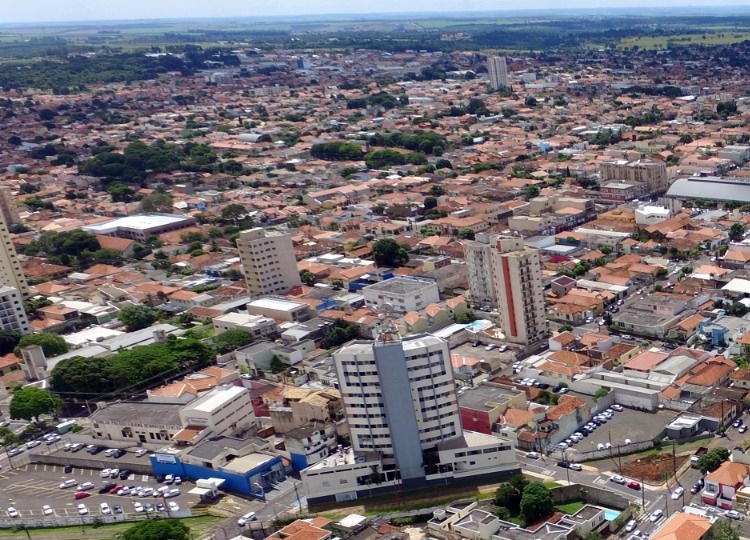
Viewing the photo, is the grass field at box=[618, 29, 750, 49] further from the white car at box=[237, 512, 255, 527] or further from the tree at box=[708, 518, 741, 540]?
the white car at box=[237, 512, 255, 527]

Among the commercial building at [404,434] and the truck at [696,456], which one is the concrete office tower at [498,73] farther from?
the commercial building at [404,434]

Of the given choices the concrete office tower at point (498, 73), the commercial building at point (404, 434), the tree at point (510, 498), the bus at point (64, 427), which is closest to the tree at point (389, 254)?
the bus at point (64, 427)

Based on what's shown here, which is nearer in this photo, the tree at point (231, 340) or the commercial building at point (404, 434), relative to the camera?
the commercial building at point (404, 434)

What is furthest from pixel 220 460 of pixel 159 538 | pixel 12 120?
pixel 12 120

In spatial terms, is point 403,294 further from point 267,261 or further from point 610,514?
point 610,514

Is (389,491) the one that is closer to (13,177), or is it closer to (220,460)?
(220,460)
